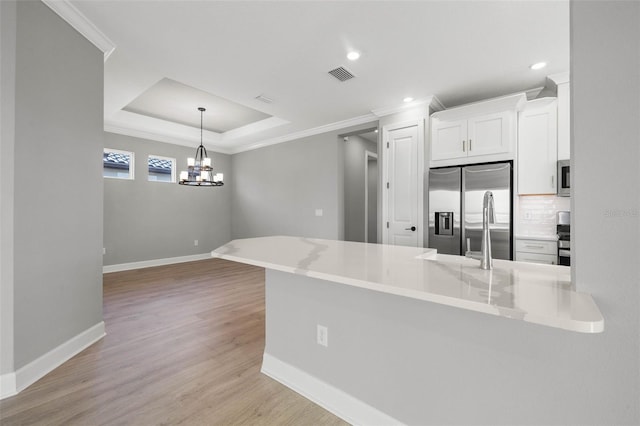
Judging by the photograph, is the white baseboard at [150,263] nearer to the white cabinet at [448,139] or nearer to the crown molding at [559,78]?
the white cabinet at [448,139]

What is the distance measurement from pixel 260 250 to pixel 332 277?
75cm

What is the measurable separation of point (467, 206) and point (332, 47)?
2369mm

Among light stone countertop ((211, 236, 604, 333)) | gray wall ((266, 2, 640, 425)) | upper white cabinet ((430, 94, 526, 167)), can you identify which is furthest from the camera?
upper white cabinet ((430, 94, 526, 167))

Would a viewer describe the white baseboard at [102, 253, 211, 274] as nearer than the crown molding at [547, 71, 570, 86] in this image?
No

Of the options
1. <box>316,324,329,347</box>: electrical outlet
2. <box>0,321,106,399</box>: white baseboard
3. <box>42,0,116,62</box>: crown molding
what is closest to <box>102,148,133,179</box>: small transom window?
<box>42,0,116,62</box>: crown molding

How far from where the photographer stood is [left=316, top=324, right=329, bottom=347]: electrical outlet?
1703 mm

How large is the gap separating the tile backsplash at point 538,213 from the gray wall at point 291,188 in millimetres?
2410

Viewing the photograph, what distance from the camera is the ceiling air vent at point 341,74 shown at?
3042mm

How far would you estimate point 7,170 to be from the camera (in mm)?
1802

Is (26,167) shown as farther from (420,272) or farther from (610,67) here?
(610,67)

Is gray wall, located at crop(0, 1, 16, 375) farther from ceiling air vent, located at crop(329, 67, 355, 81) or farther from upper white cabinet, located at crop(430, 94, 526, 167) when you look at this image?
upper white cabinet, located at crop(430, 94, 526, 167)

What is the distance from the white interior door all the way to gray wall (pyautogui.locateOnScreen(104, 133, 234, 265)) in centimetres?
451

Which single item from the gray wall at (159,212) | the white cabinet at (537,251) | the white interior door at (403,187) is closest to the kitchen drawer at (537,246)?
the white cabinet at (537,251)

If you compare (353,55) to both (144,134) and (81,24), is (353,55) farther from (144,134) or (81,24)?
(144,134)
